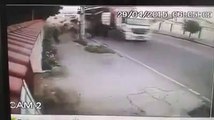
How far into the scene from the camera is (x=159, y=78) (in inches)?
43.9

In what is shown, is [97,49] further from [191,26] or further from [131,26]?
[191,26]

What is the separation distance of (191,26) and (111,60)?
272mm

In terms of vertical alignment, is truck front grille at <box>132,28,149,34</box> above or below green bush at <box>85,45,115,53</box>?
above

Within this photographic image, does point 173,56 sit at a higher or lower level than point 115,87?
higher

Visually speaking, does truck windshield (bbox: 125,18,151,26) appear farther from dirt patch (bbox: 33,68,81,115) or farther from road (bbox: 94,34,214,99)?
dirt patch (bbox: 33,68,81,115)

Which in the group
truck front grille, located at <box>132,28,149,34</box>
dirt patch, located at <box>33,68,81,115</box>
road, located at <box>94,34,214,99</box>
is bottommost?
dirt patch, located at <box>33,68,81,115</box>

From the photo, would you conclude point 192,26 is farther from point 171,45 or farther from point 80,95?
point 80,95

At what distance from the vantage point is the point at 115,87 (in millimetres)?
1125

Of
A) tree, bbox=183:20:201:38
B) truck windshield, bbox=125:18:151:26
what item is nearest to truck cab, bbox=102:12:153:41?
truck windshield, bbox=125:18:151:26

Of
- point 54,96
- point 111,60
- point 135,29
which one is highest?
point 135,29

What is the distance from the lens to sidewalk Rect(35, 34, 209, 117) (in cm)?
111

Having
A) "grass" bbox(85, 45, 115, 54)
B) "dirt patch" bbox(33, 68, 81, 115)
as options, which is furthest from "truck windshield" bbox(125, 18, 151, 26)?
"dirt patch" bbox(33, 68, 81, 115)

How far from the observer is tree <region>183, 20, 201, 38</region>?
108cm

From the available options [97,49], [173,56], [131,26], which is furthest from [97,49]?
[173,56]
